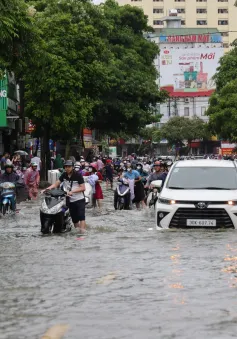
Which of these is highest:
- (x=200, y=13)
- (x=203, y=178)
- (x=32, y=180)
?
(x=200, y=13)

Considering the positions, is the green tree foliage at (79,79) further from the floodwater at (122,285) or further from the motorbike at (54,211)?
the floodwater at (122,285)

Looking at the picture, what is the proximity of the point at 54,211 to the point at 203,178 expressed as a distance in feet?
10.3

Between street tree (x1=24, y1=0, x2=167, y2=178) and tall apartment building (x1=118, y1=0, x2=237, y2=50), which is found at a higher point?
tall apartment building (x1=118, y1=0, x2=237, y2=50)

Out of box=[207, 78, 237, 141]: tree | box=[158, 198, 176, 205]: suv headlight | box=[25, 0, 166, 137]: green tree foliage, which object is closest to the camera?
box=[158, 198, 176, 205]: suv headlight

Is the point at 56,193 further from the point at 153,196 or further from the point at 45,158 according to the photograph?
the point at 45,158

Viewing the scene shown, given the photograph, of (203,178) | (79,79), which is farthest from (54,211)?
(79,79)

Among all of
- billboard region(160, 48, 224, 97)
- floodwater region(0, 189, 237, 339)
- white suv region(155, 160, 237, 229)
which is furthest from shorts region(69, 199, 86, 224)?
billboard region(160, 48, 224, 97)

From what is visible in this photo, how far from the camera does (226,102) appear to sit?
64438mm

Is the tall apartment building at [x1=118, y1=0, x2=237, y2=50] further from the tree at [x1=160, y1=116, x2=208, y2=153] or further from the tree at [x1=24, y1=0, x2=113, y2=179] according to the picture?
the tree at [x1=24, y1=0, x2=113, y2=179]

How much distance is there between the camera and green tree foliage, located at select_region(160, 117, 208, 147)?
11462 centimetres

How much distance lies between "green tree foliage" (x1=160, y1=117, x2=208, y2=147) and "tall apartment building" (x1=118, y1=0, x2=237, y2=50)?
32413mm

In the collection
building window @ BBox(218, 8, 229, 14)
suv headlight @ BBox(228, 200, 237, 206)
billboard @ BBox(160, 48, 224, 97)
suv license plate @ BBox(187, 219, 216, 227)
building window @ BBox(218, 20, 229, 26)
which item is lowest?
suv license plate @ BBox(187, 219, 216, 227)

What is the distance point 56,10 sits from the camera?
46188 millimetres

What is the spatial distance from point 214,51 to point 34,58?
315ft
